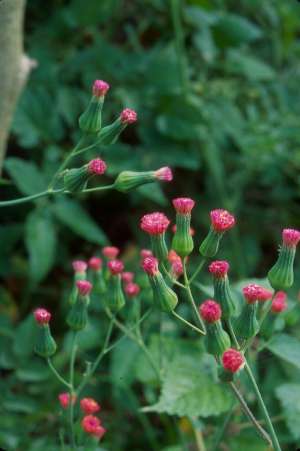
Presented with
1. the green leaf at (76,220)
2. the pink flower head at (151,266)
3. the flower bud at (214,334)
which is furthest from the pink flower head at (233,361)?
the green leaf at (76,220)

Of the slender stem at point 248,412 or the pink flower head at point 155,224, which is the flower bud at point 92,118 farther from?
the slender stem at point 248,412

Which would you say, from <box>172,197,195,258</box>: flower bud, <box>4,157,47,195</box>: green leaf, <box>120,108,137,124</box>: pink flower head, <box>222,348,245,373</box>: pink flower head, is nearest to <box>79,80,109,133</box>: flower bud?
<box>120,108,137,124</box>: pink flower head

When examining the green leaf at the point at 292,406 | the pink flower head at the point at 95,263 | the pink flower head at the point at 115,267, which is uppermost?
the pink flower head at the point at 115,267

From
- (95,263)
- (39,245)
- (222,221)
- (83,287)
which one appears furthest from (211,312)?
(39,245)

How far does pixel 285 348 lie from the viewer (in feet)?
4.50

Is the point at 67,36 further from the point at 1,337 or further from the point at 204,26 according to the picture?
the point at 1,337

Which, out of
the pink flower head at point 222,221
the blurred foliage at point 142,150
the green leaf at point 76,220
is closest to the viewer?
the pink flower head at point 222,221

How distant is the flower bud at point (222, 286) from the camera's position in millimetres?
1102

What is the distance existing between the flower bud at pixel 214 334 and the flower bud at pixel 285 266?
0.11m

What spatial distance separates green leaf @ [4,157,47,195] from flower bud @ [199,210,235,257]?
97 centimetres

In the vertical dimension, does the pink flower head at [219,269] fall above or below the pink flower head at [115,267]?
above

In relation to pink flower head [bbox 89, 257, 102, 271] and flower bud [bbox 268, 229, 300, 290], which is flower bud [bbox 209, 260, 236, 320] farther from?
pink flower head [bbox 89, 257, 102, 271]

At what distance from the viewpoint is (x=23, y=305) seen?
93.5 inches

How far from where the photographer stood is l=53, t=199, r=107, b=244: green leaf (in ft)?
7.02
